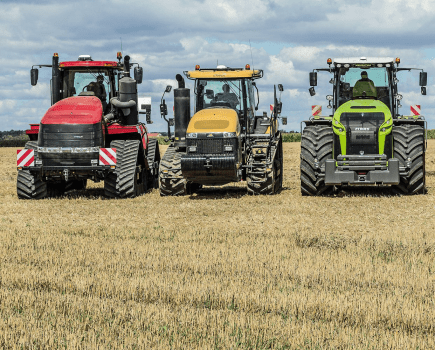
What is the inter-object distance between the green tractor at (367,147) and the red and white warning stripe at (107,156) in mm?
3881

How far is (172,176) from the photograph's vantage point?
14.8m

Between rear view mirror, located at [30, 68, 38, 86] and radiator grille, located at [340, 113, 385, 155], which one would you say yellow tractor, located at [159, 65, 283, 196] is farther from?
rear view mirror, located at [30, 68, 38, 86]

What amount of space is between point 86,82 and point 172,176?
10.4 feet

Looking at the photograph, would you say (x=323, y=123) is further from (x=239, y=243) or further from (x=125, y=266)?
(x=125, y=266)

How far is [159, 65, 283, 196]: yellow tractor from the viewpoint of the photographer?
14180 millimetres

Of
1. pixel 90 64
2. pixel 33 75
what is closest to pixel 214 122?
pixel 90 64

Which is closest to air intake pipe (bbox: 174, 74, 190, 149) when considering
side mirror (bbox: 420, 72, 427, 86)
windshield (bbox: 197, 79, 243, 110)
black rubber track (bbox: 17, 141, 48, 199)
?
windshield (bbox: 197, 79, 243, 110)

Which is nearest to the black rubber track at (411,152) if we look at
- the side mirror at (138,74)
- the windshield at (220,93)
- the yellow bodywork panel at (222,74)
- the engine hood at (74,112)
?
the yellow bodywork panel at (222,74)

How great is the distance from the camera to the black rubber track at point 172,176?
1477 centimetres

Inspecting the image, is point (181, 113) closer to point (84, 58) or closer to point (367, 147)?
point (84, 58)

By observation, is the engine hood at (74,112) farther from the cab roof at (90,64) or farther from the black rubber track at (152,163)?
the black rubber track at (152,163)

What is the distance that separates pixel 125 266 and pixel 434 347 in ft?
12.7

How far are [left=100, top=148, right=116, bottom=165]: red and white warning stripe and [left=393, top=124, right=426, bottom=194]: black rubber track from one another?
5.76 m

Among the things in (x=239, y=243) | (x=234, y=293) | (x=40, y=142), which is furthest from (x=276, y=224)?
(x=40, y=142)
